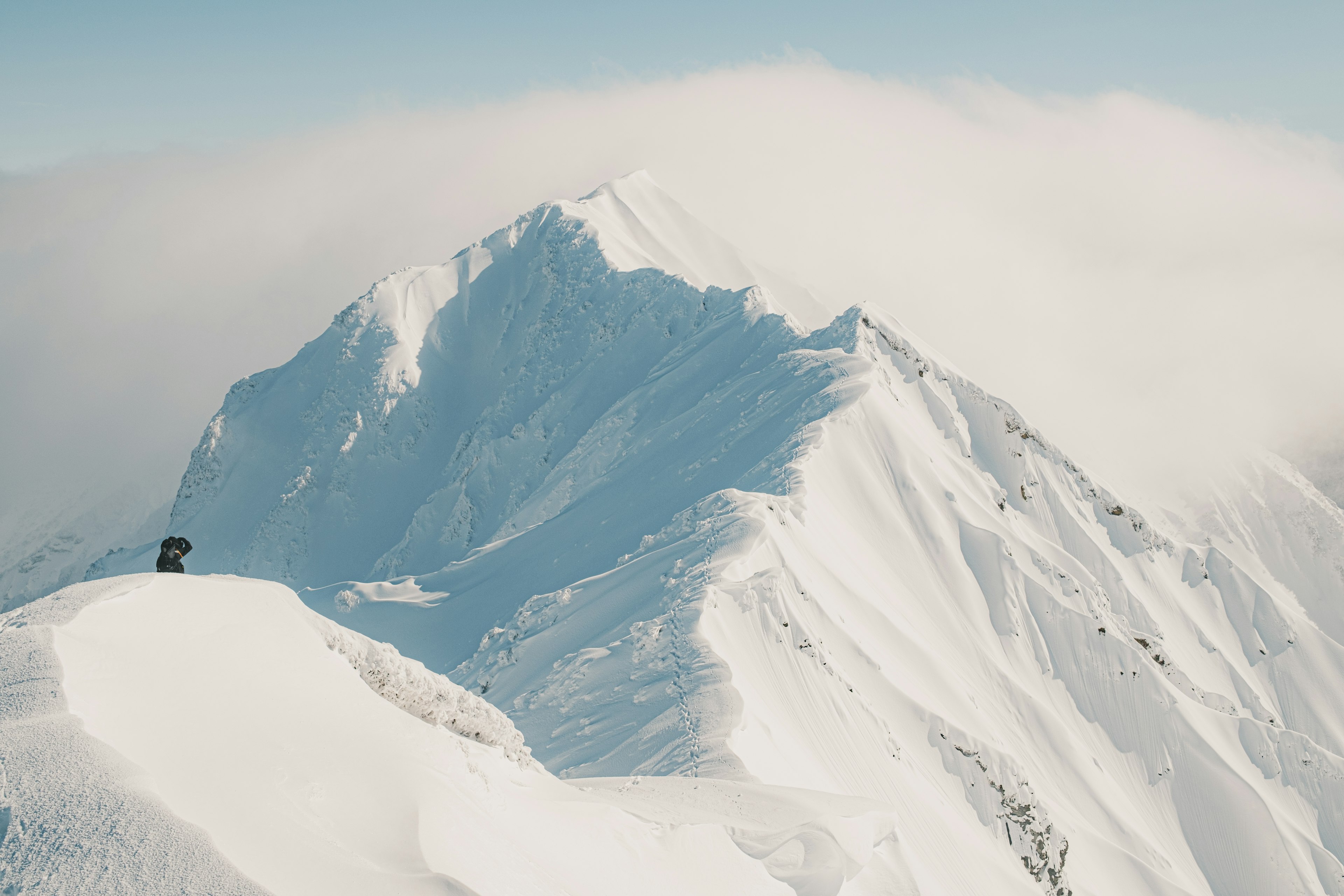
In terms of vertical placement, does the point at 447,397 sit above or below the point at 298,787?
above

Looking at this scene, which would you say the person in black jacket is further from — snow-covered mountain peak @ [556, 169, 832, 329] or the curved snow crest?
snow-covered mountain peak @ [556, 169, 832, 329]

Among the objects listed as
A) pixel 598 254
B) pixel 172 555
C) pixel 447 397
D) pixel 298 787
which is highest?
pixel 598 254

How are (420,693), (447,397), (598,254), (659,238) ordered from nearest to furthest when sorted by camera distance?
(420,693) < (598,254) < (447,397) < (659,238)

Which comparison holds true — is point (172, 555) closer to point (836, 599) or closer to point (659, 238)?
point (836, 599)

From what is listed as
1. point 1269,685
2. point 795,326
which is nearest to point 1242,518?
point 1269,685

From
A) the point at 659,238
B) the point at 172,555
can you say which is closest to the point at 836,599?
the point at 172,555

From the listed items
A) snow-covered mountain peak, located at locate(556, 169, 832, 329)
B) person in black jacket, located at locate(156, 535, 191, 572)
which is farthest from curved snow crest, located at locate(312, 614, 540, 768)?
snow-covered mountain peak, located at locate(556, 169, 832, 329)
